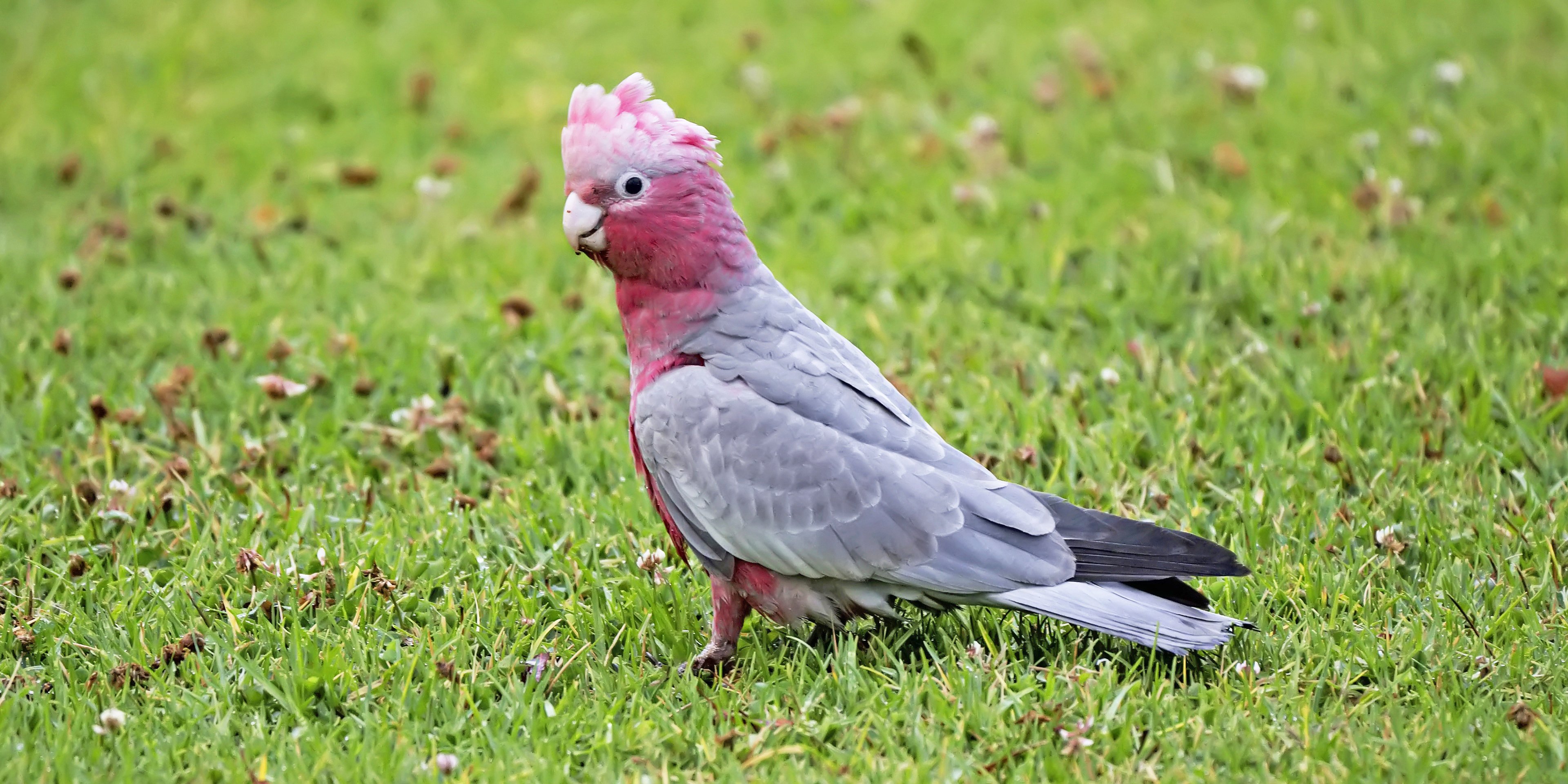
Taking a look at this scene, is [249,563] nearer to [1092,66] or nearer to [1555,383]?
[1555,383]

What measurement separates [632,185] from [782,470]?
739mm

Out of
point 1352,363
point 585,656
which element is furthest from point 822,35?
point 585,656

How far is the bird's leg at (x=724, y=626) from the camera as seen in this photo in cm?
334

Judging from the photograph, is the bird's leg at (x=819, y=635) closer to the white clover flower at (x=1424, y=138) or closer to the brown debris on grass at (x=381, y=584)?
the brown debris on grass at (x=381, y=584)

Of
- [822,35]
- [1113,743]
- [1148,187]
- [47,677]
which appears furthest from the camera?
[822,35]

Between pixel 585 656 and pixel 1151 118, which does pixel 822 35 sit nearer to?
pixel 1151 118

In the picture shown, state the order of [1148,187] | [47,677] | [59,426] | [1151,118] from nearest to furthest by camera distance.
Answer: [47,677] < [59,426] < [1148,187] < [1151,118]

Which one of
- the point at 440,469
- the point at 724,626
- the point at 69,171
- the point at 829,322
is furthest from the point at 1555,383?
the point at 69,171

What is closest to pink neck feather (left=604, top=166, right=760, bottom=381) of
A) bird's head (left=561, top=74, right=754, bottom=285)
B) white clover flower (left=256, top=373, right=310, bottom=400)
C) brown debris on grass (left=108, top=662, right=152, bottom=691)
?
bird's head (left=561, top=74, right=754, bottom=285)

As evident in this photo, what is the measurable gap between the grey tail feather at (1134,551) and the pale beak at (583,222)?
121 centimetres

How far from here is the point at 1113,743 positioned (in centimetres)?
296

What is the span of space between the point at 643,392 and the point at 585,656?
24.9 inches

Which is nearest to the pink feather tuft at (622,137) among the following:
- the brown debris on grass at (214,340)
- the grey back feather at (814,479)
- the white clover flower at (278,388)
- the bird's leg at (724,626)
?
the grey back feather at (814,479)

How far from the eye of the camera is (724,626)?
336cm
